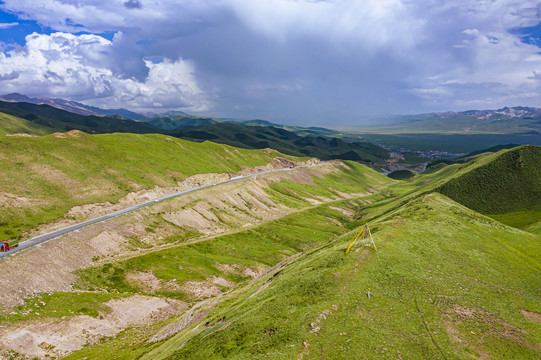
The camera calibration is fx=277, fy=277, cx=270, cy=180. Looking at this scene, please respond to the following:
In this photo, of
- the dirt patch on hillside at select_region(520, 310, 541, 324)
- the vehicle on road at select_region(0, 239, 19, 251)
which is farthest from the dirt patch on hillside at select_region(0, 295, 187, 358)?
the dirt patch on hillside at select_region(520, 310, 541, 324)

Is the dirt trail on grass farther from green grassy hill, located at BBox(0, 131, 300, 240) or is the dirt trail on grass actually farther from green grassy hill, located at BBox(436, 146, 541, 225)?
green grassy hill, located at BBox(436, 146, 541, 225)

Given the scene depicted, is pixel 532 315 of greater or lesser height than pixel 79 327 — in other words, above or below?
above

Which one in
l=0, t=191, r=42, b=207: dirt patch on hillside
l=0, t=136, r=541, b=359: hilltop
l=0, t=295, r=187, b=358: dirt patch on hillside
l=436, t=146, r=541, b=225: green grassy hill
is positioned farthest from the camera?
l=436, t=146, r=541, b=225: green grassy hill

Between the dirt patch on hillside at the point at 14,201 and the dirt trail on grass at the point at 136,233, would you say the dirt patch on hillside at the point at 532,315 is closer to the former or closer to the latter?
the dirt trail on grass at the point at 136,233

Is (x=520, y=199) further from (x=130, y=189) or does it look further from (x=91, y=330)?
(x=130, y=189)

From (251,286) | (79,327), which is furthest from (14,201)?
(251,286)

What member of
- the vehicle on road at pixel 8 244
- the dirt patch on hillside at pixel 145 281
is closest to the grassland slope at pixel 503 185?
the dirt patch on hillside at pixel 145 281

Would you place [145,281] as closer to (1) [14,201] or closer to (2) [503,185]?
(1) [14,201]
